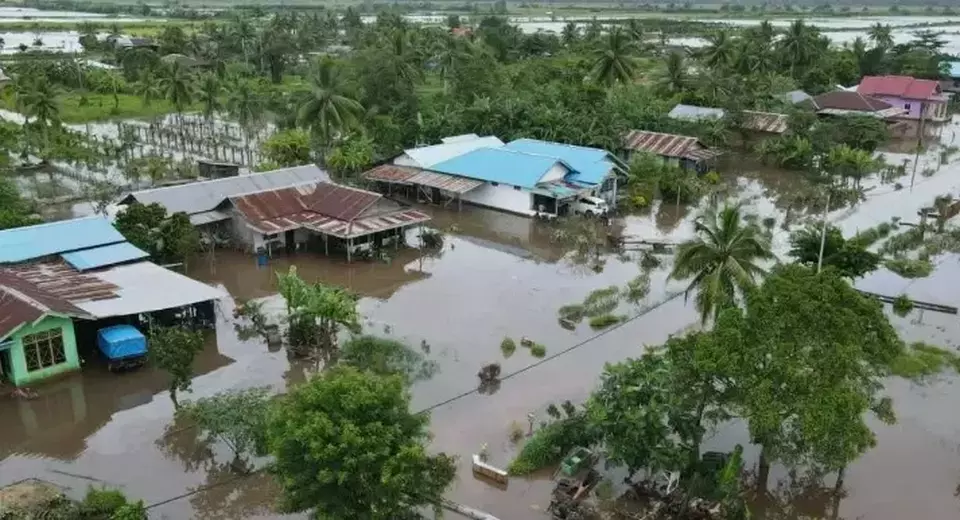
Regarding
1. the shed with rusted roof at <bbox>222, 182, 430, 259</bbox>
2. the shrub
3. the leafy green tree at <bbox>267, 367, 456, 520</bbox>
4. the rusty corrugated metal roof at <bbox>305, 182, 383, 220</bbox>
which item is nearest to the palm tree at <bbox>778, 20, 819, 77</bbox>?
the shrub

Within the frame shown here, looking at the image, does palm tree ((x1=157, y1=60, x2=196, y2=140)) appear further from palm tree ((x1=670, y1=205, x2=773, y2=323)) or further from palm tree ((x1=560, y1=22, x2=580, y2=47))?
palm tree ((x1=560, y1=22, x2=580, y2=47))

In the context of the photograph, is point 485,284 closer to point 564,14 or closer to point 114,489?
point 114,489

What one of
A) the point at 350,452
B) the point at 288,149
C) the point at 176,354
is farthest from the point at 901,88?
the point at 350,452

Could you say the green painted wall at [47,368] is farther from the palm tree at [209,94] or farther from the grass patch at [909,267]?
the palm tree at [209,94]

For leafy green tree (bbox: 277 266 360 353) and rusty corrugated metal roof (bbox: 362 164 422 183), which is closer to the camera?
leafy green tree (bbox: 277 266 360 353)

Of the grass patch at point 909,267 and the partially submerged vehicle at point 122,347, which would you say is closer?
the partially submerged vehicle at point 122,347

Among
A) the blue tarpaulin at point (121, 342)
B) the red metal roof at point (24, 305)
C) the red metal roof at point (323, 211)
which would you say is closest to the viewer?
the red metal roof at point (24, 305)

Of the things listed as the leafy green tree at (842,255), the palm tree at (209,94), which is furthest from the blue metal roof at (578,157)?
the palm tree at (209,94)
